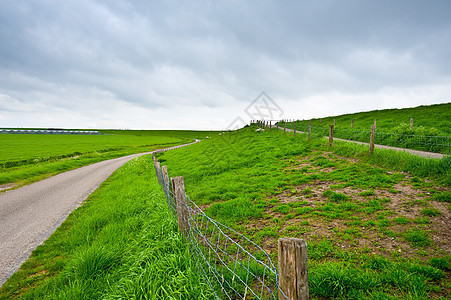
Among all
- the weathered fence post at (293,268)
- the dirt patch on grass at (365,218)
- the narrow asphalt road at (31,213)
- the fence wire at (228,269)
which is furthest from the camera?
the narrow asphalt road at (31,213)

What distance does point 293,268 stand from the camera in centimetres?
202

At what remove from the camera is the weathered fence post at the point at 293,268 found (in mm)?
1967

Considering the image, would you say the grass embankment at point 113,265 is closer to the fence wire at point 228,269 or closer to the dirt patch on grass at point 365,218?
the fence wire at point 228,269

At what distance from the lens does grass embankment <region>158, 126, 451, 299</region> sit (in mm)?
3902

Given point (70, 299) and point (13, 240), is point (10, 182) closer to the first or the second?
point (13, 240)

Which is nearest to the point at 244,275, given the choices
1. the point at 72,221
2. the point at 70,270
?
the point at 70,270

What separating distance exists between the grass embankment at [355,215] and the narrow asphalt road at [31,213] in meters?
5.24

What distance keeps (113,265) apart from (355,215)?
6425mm

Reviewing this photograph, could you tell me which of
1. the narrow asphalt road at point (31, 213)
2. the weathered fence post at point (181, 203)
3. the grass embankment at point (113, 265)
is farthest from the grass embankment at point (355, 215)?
the narrow asphalt road at point (31, 213)

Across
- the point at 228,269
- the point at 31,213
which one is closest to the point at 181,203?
the point at 228,269

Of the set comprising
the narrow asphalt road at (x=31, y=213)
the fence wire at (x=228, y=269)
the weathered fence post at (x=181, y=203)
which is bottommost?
the narrow asphalt road at (x=31, y=213)

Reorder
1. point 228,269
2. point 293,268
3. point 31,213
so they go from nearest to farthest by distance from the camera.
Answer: point 293,268
point 228,269
point 31,213

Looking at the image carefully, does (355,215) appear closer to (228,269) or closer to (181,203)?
(228,269)

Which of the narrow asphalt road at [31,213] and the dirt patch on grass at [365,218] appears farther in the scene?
the narrow asphalt road at [31,213]
